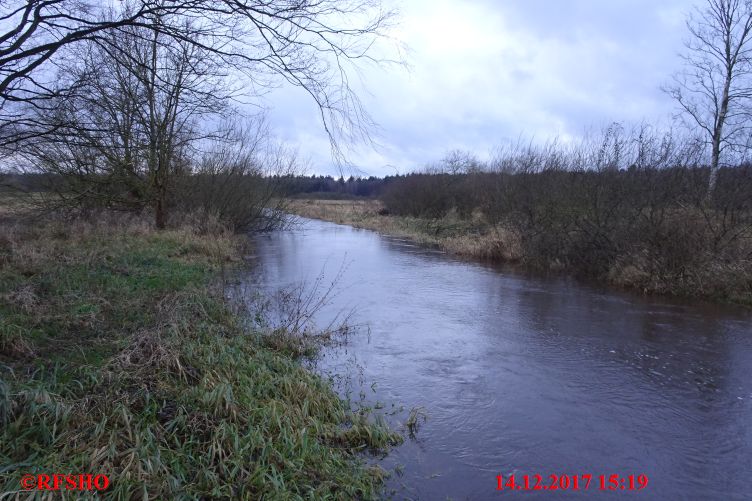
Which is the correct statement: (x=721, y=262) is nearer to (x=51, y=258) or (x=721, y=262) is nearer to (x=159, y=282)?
(x=159, y=282)

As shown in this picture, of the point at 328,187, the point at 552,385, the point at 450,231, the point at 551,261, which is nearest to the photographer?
the point at 552,385

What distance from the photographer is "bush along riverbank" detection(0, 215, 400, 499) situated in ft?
11.5

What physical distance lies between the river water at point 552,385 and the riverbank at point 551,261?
0.96 m

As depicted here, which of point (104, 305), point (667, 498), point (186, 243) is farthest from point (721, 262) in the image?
point (186, 243)

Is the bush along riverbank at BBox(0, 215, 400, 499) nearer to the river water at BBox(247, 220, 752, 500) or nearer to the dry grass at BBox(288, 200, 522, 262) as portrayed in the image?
the river water at BBox(247, 220, 752, 500)

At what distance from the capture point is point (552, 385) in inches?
261

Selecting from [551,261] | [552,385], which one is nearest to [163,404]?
[552,385]

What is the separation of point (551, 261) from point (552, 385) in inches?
453

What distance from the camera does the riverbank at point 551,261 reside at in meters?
12.2
